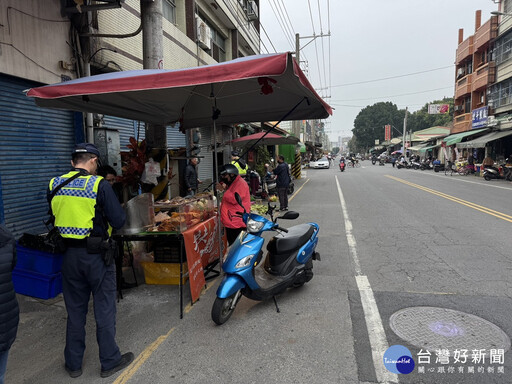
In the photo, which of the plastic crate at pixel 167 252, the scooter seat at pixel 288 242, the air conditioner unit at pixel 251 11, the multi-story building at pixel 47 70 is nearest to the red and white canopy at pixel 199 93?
the multi-story building at pixel 47 70

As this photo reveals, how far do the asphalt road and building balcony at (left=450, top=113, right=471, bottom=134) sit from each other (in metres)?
31.3

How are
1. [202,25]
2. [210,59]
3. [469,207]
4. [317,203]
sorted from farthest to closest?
[210,59] → [202,25] → [317,203] → [469,207]

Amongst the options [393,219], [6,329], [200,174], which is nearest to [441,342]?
[6,329]

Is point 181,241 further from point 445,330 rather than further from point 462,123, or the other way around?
point 462,123

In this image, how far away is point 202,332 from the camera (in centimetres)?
351

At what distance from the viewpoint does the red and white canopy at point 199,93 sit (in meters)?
3.26

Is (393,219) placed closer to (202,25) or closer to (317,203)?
(317,203)

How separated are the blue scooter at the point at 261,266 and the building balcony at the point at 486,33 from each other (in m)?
31.2

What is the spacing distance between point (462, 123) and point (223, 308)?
37158mm

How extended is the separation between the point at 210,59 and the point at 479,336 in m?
15.4

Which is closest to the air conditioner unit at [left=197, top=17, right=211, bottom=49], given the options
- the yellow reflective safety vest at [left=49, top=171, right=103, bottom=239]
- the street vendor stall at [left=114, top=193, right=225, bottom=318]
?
the street vendor stall at [left=114, top=193, right=225, bottom=318]

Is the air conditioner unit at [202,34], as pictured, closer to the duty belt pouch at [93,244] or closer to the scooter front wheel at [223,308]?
the scooter front wheel at [223,308]

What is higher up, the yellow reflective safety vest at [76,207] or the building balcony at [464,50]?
the building balcony at [464,50]

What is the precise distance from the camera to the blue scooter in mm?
3592
